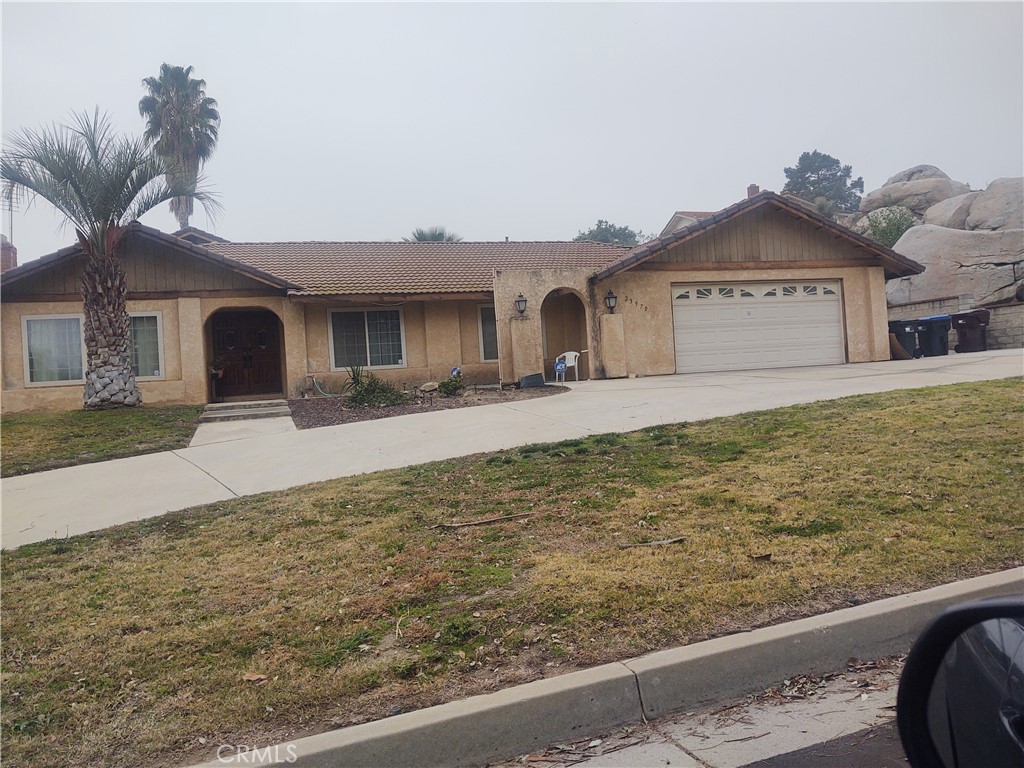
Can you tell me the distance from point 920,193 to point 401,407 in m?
34.7

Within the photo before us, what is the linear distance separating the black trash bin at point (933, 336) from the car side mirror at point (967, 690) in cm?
2060

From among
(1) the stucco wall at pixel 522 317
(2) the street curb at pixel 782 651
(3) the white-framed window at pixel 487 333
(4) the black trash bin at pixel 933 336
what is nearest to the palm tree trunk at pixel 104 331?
(1) the stucco wall at pixel 522 317

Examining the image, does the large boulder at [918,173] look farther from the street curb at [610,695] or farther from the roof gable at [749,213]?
the street curb at [610,695]

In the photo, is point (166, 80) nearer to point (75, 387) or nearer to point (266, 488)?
A: point (75, 387)

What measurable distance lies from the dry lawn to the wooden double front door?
13101mm

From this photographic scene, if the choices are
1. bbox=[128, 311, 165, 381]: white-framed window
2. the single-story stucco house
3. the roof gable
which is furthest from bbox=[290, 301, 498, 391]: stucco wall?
the roof gable

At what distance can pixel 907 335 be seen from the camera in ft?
66.5

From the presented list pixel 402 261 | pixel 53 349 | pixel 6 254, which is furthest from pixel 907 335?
pixel 6 254

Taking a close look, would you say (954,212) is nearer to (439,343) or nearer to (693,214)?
(693,214)

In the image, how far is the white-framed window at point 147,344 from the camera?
1728 centimetres

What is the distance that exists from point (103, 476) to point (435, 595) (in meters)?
6.77

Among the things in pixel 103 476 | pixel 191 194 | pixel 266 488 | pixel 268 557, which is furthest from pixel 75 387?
pixel 268 557

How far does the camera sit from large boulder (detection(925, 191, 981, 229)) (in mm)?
31781

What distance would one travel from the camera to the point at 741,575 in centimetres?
450
